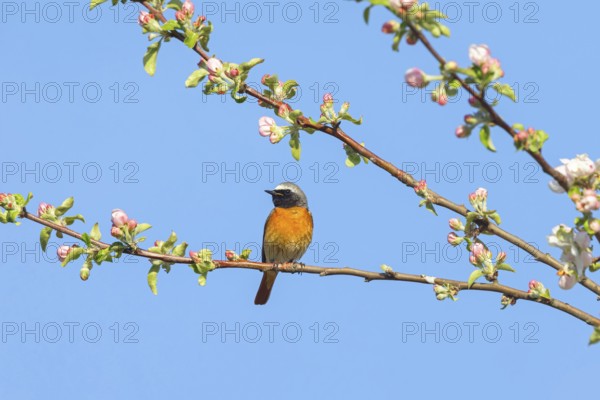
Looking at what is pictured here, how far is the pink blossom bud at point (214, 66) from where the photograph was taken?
4293 mm

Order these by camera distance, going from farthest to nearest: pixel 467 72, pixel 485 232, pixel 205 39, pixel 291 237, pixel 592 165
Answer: pixel 291 237, pixel 205 39, pixel 485 232, pixel 592 165, pixel 467 72

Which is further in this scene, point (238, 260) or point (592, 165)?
point (238, 260)

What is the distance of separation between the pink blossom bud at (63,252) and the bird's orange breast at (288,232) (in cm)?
474

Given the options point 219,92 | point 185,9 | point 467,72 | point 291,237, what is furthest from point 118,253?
point 291,237

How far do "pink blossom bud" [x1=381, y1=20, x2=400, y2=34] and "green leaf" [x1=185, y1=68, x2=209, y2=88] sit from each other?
5.58 feet

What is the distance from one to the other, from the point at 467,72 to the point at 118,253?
7.13 feet

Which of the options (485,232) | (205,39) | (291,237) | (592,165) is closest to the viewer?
(592,165)

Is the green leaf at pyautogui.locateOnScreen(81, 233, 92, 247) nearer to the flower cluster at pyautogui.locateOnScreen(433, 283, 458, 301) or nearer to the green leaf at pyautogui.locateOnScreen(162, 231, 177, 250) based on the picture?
the green leaf at pyautogui.locateOnScreen(162, 231, 177, 250)

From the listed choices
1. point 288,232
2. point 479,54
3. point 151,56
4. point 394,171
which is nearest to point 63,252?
point 151,56

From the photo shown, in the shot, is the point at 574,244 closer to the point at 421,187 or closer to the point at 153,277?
the point at 421,187

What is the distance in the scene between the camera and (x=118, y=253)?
4285 mm

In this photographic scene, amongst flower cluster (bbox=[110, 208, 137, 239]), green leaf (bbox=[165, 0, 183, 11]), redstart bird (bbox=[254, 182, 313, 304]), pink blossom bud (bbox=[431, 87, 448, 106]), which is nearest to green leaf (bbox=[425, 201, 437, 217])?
pink blossom bud (bbox=[431, 87, 448, 106])

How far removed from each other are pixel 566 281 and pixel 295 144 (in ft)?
5.25

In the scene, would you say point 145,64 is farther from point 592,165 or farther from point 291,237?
point 291,237
